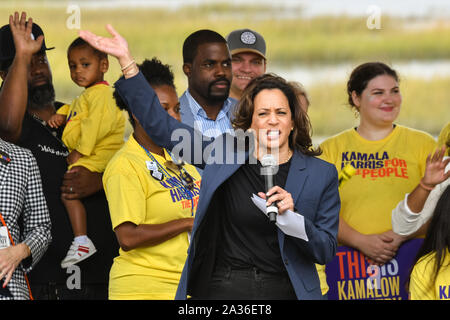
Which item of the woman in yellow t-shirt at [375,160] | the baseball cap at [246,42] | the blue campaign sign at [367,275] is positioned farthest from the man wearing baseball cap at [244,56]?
the blue campaign sign at [367,275]

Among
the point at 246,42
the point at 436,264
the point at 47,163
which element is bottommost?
the point at 436,264

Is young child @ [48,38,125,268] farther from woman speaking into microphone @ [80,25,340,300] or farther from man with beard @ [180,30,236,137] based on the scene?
woman speaking into microphone @ [80,25,340,300]

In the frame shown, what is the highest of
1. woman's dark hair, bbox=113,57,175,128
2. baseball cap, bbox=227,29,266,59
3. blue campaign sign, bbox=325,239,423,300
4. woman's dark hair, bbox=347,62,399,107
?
baseball cap, bbox=227,29,266,59

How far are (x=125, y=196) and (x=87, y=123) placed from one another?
1.03 meters

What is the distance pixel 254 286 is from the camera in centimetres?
300

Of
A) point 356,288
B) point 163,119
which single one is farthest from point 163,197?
point 356,288

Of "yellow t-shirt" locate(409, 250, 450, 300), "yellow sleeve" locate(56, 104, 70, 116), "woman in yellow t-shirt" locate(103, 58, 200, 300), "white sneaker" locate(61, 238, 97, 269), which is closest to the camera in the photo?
"yellow t-shirt" locate(409, 250, 450, 300)

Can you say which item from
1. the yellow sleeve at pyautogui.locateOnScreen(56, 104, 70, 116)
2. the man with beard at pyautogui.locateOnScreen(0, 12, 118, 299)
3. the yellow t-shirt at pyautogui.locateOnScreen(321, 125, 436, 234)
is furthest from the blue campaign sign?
the yellow sleeve at pyautogui.locateOnScreen(56, 104, 70, 116)

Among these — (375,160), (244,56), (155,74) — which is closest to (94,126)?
(155,74)

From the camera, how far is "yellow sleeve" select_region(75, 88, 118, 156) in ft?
15.0

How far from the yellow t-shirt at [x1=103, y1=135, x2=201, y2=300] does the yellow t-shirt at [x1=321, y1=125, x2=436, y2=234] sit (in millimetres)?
1157

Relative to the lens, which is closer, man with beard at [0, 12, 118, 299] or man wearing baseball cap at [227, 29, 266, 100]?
man with beard at [0, 12, 118, 299]

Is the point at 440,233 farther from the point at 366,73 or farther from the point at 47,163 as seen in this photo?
the point at 47,163

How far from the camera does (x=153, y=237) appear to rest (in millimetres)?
3717
